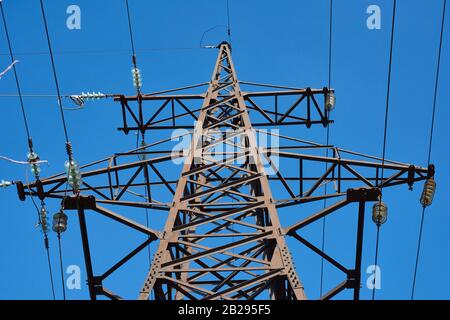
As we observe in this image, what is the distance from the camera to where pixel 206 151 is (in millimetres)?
13648

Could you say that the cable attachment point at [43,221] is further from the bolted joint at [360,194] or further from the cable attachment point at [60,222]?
the bolted joint at [360,194]

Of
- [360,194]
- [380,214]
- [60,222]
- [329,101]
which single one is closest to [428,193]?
[380,214]


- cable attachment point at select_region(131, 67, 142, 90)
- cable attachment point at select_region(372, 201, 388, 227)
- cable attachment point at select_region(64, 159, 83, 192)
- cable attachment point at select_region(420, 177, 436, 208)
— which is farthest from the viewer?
cable attachment point at select_region(131, 67, 142, 90)

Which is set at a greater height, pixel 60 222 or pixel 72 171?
pixel 72 171

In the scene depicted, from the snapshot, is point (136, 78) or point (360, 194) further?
point (136, 78)

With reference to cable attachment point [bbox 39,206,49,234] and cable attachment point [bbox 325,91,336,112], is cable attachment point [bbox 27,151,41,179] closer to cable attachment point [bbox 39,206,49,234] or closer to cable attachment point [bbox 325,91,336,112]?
cable attachment point [bbox 39,206,49,234]

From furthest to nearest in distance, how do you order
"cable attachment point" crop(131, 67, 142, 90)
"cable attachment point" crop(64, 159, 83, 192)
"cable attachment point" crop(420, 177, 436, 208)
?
"cable attachment point" crop(131, 67, 142, 90), "cable attachment point" crop(420, 177, 436, 208), "cable attachment point" crop(64, 159, 83, 192)

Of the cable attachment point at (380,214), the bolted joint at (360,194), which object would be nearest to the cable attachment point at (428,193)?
the cable attachment point at (380,214)

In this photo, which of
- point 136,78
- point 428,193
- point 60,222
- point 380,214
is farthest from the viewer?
point 136,78

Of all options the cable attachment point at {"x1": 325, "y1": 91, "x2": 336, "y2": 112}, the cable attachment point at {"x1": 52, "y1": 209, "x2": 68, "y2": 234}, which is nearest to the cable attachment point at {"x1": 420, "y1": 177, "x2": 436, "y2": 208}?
the cable attachment point at {"x1": 325, "y1": 91, "x2": 336, "y2": 112}

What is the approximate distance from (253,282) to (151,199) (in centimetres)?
555

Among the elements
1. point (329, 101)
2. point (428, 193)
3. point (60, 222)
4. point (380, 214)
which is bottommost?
point (428, 193)

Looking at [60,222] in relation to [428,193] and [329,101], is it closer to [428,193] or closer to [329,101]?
[428,193]

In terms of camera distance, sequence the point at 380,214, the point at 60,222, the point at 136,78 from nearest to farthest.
→ 1. the point at 60,222
2. the point at 380,214
3. the point at 136,78
